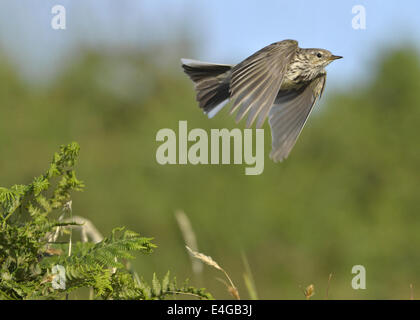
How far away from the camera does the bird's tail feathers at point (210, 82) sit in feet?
13.3

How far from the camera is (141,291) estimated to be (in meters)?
1.90

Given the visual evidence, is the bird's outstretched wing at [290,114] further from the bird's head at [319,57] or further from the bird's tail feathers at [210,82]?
the bird's tail feathers at [210,82]

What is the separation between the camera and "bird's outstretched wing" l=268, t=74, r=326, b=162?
12.2ft

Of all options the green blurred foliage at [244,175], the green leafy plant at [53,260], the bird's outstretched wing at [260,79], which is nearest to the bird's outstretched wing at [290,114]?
the bird's outstretched wing at [260,79]

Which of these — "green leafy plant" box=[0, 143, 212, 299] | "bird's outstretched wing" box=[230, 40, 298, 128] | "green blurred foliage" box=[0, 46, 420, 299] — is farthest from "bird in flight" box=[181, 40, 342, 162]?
"green blurred foliage" box=[0, 46, 420, 299]

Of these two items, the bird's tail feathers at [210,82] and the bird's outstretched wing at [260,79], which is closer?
the bird's outstretched wing at [260,79]

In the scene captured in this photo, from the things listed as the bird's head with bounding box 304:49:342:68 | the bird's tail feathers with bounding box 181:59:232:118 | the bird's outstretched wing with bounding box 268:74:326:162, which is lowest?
the bird's outstretched wing with bounding box 268:74:326:162

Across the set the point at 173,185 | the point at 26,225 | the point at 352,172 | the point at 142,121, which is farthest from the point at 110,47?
the point at 26,225

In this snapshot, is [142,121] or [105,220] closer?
[105,220]

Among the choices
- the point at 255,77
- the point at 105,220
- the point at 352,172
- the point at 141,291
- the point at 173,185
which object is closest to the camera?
the point at 141,291

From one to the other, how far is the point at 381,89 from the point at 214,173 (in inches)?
186

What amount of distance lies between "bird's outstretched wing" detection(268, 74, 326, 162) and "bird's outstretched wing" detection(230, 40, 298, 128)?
0.77 ft

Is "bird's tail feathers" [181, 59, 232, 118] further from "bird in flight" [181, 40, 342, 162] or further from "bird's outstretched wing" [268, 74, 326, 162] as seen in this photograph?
"bird's outstretched wing" [268, 74, 326, 162]
